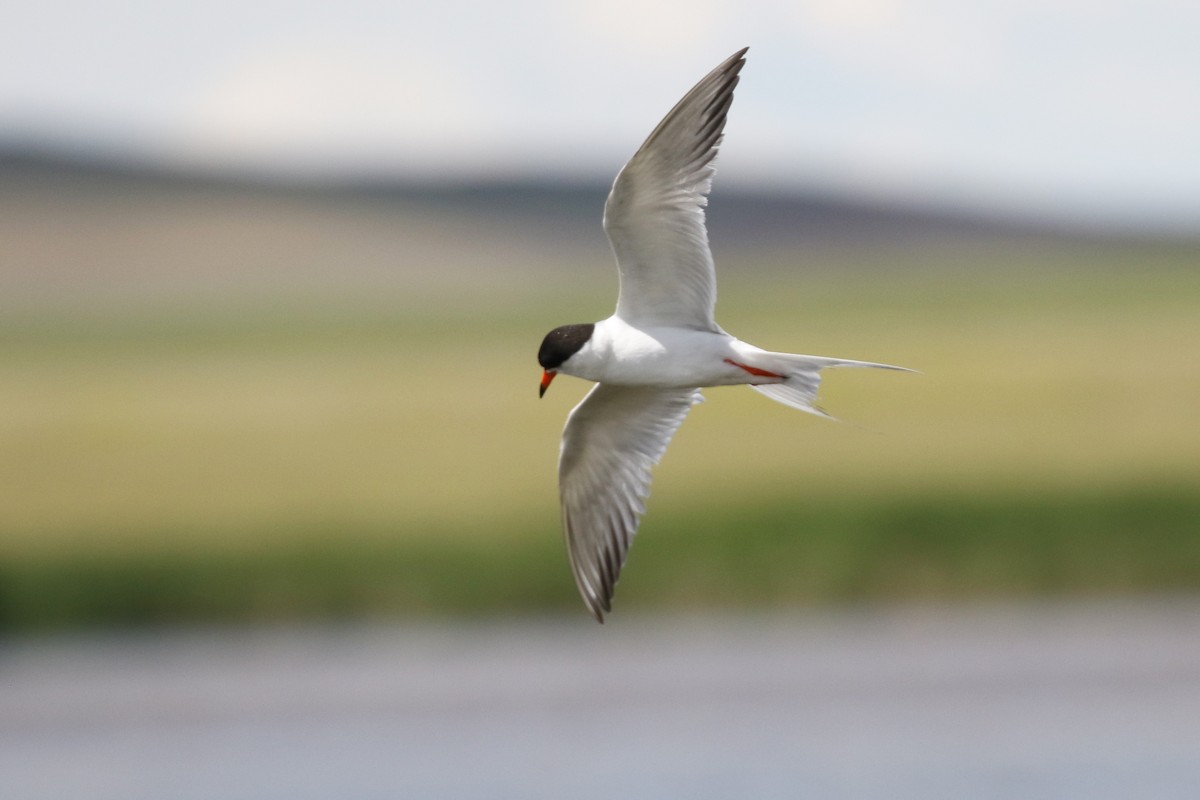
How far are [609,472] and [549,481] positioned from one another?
578 inches

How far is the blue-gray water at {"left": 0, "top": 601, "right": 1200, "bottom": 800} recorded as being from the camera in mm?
18375

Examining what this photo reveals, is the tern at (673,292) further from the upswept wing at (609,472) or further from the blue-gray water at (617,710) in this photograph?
the blue-gray water at (617,710)

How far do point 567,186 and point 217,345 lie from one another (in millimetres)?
33498

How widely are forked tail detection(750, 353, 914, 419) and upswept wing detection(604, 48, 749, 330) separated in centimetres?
37

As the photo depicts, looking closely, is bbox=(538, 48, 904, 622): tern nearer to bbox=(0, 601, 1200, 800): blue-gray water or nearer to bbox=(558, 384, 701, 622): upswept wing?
bbox=(558, 384, 701, 622): upswept wing

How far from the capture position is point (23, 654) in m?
20.7

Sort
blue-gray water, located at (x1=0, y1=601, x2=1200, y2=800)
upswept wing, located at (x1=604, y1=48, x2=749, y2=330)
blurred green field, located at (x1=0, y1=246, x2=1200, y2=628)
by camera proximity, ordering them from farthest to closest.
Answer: blurred green field, located at (x1=0, y1=246, x2=1200, y2=628), blue-gray water, located at (x1=0, y1=601, x2=1200, y2=800), upswept wing, located at (x1=604, y1=48, x2=749, y2=330)

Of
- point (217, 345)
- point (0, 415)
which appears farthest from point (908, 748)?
point (217, 345)

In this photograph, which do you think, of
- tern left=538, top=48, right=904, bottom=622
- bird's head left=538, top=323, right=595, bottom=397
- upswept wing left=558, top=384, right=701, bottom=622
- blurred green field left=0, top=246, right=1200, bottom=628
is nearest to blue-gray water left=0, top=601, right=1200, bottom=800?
blurred green field left=0, top=246, right=1200, bottom=628

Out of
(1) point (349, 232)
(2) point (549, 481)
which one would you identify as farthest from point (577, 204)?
(2) point (549, 481)

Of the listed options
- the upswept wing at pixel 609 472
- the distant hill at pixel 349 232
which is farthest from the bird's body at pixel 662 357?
the distant hill at pixel 349 232

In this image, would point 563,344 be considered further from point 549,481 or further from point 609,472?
point 549,481

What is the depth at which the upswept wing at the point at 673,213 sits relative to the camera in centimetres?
805

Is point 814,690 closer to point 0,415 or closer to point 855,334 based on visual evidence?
point 0,415
